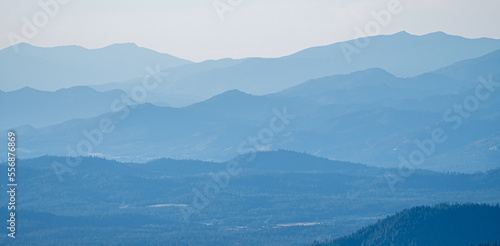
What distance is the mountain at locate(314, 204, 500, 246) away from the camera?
82500 mm

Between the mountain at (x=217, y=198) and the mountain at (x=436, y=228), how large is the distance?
20102mm

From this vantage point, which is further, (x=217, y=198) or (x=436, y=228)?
(x=217, y=198)

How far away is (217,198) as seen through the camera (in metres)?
139

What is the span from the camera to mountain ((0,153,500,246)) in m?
113

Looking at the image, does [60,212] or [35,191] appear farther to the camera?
[35,191]

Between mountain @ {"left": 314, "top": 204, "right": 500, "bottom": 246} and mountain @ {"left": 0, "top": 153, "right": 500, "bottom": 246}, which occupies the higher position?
mountain @ {"left": 0, "top": 153, "right": 500, "bottom": 246}

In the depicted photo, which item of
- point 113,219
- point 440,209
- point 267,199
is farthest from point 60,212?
point 440,209

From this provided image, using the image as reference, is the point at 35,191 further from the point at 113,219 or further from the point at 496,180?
the point at 496,180

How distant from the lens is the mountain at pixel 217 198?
113000 mm

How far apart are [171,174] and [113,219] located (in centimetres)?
4615

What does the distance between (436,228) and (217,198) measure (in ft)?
190

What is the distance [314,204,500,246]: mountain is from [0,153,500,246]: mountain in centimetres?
2010

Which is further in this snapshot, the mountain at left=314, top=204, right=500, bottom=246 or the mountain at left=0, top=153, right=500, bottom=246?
the mountain at left=0, top=153, right=500, bottom=246

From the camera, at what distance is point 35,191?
144 meters
